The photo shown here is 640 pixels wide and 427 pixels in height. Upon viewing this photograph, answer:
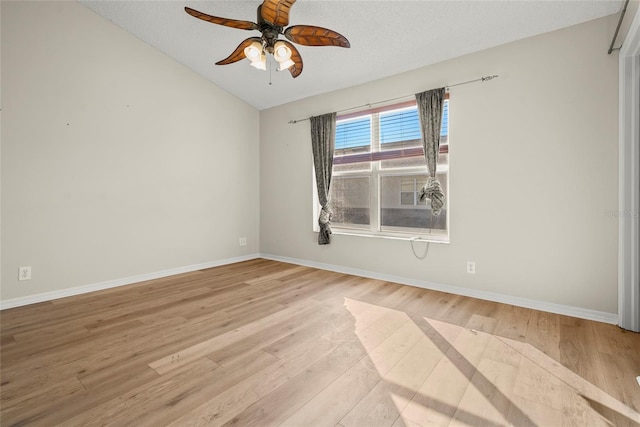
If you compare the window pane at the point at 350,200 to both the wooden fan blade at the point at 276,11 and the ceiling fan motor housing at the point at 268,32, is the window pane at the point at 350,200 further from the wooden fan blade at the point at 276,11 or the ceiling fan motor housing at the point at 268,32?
the wooden fan blade at the point at 276,11

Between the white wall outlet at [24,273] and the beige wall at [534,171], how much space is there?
3.97m

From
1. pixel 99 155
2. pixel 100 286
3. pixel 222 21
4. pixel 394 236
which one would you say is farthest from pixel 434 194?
pixel 100 286

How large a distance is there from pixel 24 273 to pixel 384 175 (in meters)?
4.13

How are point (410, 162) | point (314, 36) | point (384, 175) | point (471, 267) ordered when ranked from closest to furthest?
point (314, 36) < point (471, 267) < point (410, 162) < point (384, 175)

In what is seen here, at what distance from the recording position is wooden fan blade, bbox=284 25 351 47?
226 centimetres

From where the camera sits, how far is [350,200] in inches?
167

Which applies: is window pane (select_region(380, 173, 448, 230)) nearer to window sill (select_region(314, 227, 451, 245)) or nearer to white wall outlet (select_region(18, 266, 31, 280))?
window sill (select_region(314, 227, 451, 245))

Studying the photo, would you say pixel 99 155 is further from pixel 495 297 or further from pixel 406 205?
pixel 495 297

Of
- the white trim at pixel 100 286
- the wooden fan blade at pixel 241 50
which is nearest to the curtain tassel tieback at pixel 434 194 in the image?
the wooden fan blade at pixel 241 50

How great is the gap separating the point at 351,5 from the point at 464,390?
3158 mm

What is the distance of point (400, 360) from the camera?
1874mm

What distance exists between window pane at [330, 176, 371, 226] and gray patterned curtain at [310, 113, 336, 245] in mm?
196

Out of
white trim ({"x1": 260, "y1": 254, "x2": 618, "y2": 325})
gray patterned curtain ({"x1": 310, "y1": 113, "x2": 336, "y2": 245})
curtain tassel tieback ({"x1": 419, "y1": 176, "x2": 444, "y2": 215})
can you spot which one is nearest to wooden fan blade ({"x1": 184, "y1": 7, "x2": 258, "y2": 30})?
gray patterned curtain ({"x1": 310, "y1": 113, "x2": 336, "y2": 245})

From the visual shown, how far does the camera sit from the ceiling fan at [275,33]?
221 centimetres
